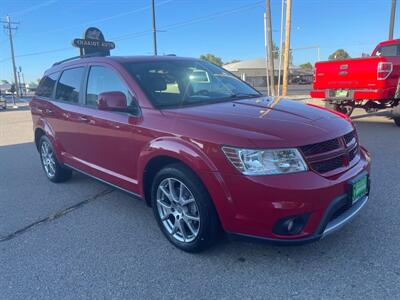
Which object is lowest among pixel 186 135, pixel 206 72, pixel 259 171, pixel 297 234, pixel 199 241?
pixel 199 241

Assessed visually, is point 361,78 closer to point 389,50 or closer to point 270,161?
point 389,50

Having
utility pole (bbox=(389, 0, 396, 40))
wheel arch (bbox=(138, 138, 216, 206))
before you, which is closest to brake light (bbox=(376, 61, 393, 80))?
wheel arch (bbox=(138, 138, 216, 206))

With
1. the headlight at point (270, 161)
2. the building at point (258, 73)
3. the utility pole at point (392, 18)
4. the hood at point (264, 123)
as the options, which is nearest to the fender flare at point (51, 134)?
the hood at point (264, 123)

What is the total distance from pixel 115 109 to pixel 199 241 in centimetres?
151

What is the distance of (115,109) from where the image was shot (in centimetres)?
344

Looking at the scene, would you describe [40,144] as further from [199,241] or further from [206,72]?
[199,241]

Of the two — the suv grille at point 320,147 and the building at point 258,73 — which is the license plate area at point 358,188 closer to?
the suv grille at point 320,147

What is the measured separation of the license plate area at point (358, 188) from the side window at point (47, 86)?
14.1 ft

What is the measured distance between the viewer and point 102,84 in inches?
157

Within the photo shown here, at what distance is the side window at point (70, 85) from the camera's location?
446cm

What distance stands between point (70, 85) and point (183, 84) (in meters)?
1.82

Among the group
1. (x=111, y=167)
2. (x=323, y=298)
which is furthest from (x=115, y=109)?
(x=323, y=298)

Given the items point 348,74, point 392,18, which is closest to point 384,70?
→ point 348,74

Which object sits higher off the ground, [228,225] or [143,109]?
[143,109]
